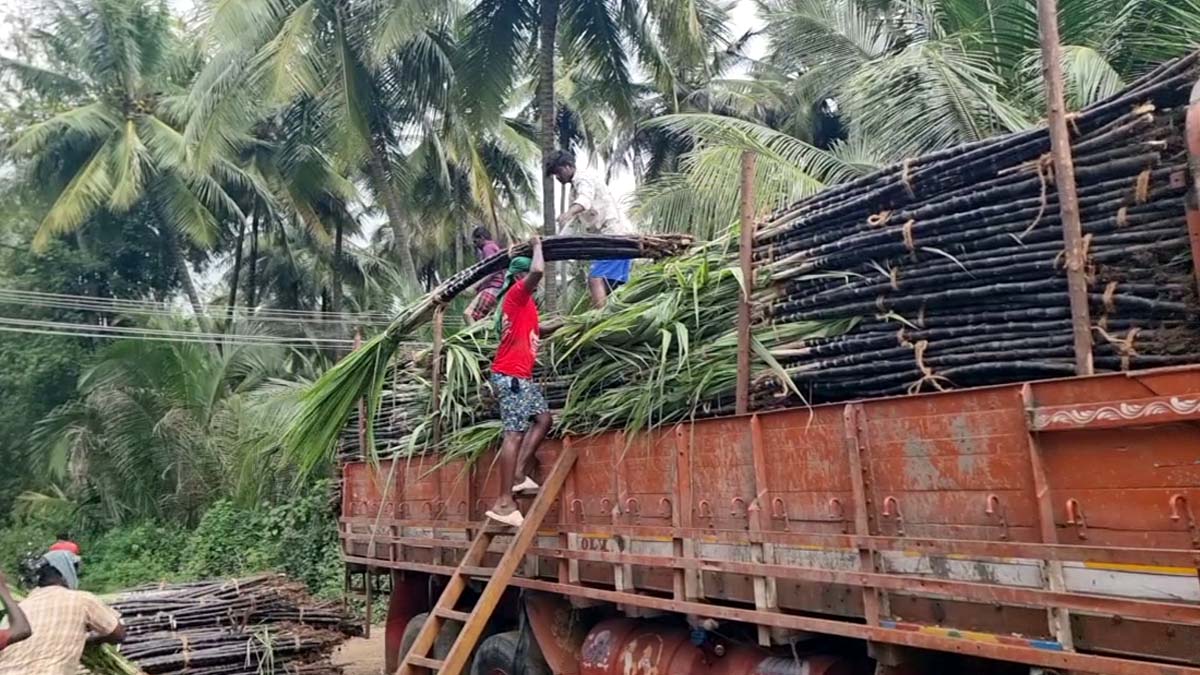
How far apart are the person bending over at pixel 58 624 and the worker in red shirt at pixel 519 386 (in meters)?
1.78

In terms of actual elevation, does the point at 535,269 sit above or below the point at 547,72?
below

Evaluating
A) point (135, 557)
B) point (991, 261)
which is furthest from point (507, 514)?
point (135, 557)

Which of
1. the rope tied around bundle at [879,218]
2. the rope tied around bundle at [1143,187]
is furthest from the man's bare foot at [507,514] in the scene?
the rope tied around bundle at [1143,187]

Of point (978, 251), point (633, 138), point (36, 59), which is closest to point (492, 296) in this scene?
point (978, 251)

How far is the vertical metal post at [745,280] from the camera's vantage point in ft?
12.4

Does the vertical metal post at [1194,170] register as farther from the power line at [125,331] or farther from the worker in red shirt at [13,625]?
the power line at [125,331]

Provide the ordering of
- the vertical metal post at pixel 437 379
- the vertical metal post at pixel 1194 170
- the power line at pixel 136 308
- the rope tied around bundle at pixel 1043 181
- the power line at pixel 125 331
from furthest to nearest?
the power line at pixel 136 308, the power line at pixel 125 331, the vertical metal post at pixel 437 379, the rope tied around bundle at pixel 1043 181, the vertical metal post at pixel 1194 170

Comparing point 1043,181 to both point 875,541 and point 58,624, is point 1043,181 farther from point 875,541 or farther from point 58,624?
point 58,624

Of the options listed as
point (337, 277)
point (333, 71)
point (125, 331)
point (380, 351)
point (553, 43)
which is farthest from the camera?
point (337, 277)

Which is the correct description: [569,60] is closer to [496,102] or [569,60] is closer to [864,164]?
Answer: [496,102]

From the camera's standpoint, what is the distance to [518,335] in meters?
4.75

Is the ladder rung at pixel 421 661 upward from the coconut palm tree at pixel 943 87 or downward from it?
downward

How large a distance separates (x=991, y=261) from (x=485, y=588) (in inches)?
107

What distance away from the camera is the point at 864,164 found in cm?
980
